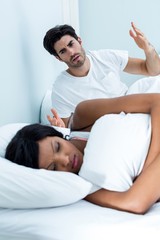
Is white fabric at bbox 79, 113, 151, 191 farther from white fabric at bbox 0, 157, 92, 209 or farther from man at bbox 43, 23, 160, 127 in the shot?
man at bbox 43, 23, 160, 127

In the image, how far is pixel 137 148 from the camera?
870mm

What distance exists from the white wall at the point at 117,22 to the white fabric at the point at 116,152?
1.62m

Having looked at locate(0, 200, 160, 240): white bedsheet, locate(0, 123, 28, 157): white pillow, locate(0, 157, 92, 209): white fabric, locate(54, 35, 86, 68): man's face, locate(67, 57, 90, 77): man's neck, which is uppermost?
locate(54, 35, 86, 68): man's face

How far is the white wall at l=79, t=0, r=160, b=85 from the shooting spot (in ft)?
7.81

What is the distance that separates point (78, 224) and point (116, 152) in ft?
0.74

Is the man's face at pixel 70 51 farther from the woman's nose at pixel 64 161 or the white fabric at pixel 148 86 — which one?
the woman's nose at pixel 64 161

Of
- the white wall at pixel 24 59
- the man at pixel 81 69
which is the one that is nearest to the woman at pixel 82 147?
the white wall at pixel 24 59

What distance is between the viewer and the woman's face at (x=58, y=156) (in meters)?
0.92

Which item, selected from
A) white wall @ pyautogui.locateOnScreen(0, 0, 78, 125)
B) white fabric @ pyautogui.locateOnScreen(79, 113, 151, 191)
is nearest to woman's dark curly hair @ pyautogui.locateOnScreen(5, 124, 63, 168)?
white fabric @ pyautogui.locateOnScreen(79, 113, 151, 191)

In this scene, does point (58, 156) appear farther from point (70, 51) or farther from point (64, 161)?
point (70, 51)

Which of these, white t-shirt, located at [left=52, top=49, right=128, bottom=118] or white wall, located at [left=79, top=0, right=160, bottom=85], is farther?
white wall, located at [left=79, top=0, right=160, bottom=85]

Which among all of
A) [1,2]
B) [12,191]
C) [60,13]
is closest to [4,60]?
[1,2]

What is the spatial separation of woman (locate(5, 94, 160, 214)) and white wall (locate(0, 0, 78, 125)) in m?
0.34

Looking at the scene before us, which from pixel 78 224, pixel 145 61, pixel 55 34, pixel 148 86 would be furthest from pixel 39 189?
pixel 145 61
